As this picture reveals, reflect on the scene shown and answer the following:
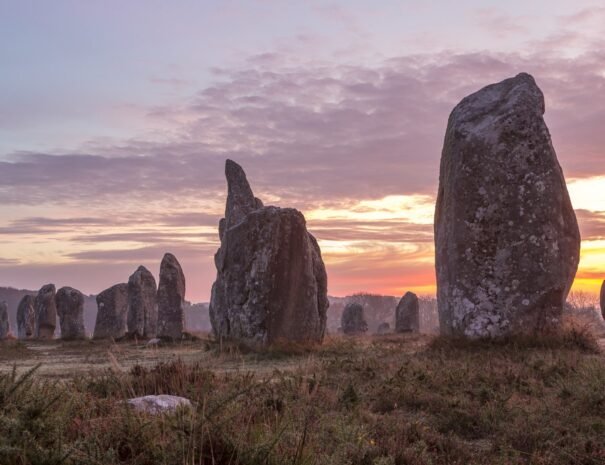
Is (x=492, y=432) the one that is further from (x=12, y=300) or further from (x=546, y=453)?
(x=12, y=300)

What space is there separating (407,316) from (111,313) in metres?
19.3

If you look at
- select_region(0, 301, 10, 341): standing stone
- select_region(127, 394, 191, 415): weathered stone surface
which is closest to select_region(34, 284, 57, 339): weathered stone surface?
select_region(0, 301, 10, 341): standing stone

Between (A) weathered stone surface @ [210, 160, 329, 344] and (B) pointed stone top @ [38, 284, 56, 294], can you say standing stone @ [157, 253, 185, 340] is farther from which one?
(B) pointed stone top @ [38, 284, 56, 294]

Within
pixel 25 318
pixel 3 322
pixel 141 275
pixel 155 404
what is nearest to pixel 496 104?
pixel 155 404

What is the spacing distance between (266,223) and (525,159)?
781 cm

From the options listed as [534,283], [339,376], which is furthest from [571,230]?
[339,376]

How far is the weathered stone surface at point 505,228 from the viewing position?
51.1ft

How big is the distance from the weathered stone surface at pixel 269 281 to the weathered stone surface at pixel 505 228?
15.6 ft

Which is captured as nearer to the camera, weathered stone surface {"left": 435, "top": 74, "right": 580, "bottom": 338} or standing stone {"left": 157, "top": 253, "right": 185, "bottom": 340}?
weathered stone surface {"left": 435, "top": 74, "right": 580, "bottom": 338}

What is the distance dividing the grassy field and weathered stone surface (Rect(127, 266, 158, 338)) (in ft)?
94.2

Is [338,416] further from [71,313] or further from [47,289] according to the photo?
[47,289]

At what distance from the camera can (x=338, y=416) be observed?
7492 mm

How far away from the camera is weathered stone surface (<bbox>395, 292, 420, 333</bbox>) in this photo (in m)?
45.8

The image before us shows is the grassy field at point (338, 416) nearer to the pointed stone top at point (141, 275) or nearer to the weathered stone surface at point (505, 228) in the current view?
the weathered stone surface at point (505, 228)
